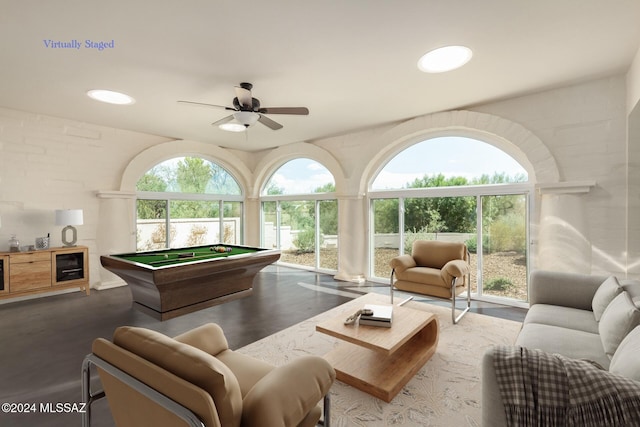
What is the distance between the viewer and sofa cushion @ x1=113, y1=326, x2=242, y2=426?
3.48 ft

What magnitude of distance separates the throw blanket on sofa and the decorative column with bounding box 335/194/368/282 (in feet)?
15.3

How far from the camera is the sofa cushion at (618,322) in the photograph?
178 centimetres

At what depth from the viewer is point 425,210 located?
17.5 feet

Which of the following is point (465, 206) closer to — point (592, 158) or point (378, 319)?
point (592, 158)

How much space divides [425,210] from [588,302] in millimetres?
2784

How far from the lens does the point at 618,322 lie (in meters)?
1.85

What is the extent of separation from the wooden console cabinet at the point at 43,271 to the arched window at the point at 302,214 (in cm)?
398

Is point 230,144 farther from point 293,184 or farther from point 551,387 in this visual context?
point 551,387

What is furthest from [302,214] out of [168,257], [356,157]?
[168,257]

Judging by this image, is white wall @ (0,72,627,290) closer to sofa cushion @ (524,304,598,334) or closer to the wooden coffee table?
sofa cushion @ (524,304,598,334)

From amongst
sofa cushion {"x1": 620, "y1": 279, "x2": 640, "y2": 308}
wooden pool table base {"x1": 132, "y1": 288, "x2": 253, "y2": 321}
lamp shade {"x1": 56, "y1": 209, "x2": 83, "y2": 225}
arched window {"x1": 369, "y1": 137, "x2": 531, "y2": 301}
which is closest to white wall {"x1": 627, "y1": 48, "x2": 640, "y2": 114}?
arched window {"x1": 369, "y1": 137, "x2": 531, "y2": 301}

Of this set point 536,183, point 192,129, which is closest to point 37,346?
point 192,129

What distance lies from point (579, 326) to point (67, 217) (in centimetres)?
647

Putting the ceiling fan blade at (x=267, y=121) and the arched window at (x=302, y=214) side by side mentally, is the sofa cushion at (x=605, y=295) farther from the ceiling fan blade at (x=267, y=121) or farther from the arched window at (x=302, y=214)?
the arched window at (x=302, y=214)
